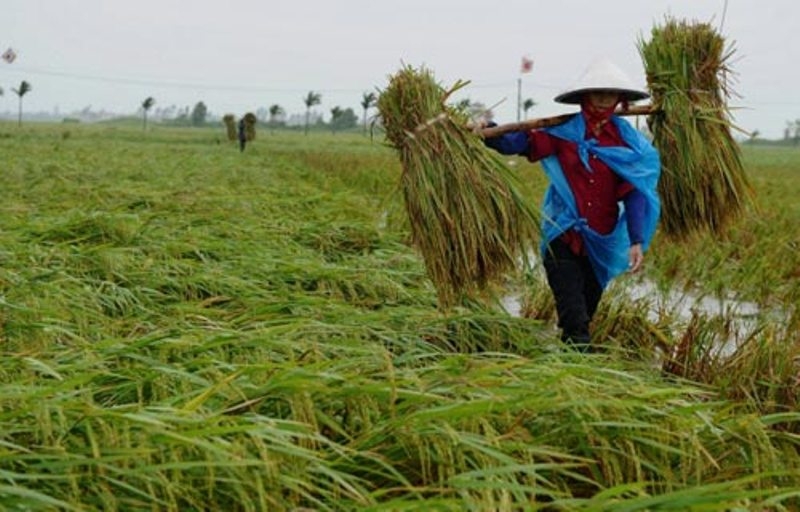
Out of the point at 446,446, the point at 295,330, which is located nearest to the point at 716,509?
the point at 446,446

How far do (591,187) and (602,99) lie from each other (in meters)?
0.34

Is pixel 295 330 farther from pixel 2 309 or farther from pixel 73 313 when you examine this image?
pixel 2 309

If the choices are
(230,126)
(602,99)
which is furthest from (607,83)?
(230,126)


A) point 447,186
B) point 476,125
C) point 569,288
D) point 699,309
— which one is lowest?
point 699,309

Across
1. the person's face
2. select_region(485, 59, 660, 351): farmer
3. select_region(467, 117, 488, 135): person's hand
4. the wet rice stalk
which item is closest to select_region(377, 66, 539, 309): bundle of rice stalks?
select_region(467, 117, 488, 135): person's hand

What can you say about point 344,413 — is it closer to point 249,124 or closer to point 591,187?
point 591,187

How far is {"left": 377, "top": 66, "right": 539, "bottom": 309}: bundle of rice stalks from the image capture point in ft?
9.80

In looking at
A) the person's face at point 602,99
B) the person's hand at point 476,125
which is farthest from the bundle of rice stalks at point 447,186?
the person's face at point 602,99

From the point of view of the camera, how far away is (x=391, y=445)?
2014mm

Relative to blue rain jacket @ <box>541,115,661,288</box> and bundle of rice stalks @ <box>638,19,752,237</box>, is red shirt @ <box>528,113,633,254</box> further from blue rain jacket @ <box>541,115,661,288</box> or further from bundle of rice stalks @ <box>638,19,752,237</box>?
bundle of rice stalks @ <box>638,19,752,237</box>

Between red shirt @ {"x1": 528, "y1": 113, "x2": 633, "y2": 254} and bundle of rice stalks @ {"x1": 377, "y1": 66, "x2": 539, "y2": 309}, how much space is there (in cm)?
A: 29

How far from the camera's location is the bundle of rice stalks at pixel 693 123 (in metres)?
3.45

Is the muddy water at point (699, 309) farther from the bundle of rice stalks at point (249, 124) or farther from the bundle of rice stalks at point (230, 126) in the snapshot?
the bundle of rice stalks at point (230, 126)

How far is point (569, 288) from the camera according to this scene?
3348 mm
